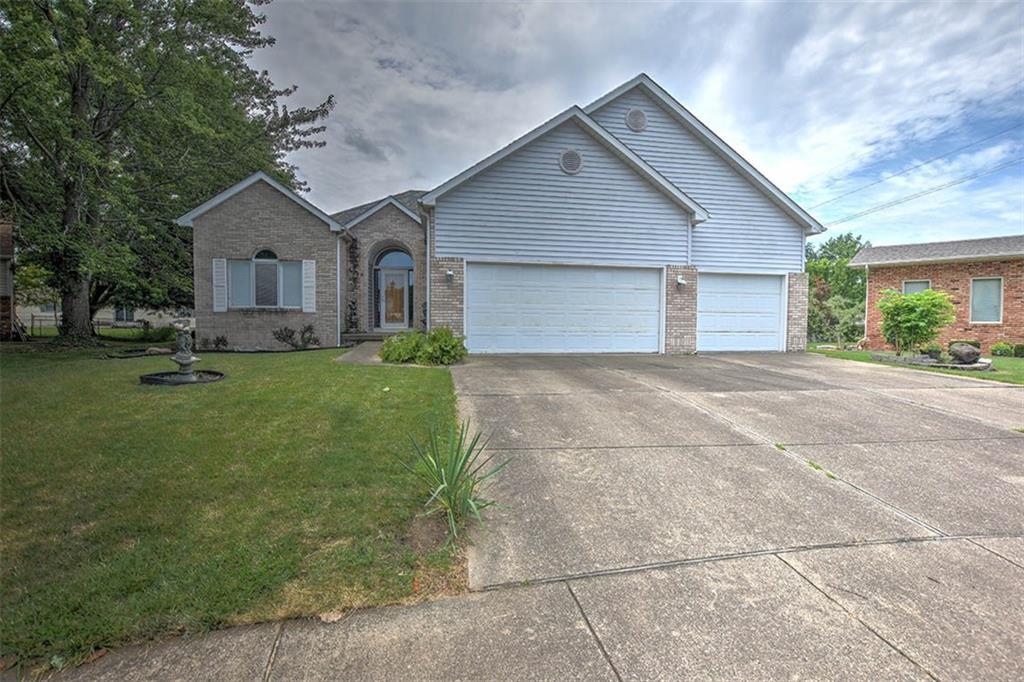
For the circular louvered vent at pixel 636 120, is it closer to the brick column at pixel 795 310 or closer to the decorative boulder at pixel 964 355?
the brick column at pixel 795 310

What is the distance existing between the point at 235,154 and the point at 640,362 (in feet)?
50.1

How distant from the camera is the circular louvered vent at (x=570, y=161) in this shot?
38.7 ft

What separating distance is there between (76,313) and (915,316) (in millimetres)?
22781

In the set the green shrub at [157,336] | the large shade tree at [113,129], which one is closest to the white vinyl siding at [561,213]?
the large shade tree at [113,129]

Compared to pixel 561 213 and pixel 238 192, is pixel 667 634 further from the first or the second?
pixel 238 192

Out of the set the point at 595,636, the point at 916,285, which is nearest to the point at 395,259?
the point at 595,636

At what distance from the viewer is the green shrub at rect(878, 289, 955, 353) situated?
11.1 metres

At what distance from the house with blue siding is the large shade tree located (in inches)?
93.8

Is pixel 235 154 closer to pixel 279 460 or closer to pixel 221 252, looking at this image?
pixel 221 252

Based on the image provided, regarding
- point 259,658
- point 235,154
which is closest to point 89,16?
point 235,154

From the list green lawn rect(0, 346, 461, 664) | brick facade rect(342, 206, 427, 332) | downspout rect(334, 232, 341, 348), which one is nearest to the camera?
green lawn rect(0, 346, 461, 664)

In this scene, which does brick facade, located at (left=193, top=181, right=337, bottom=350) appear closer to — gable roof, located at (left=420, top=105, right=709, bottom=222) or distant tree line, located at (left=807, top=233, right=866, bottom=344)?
gable roof, located at (left=420, top=105, right=709, bottom=222)

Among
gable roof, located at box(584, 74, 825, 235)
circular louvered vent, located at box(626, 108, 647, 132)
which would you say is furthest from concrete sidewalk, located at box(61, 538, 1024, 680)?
circular louvered vent, located at box(626, 108, 647, 132)

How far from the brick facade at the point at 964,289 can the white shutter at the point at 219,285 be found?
1980cm
